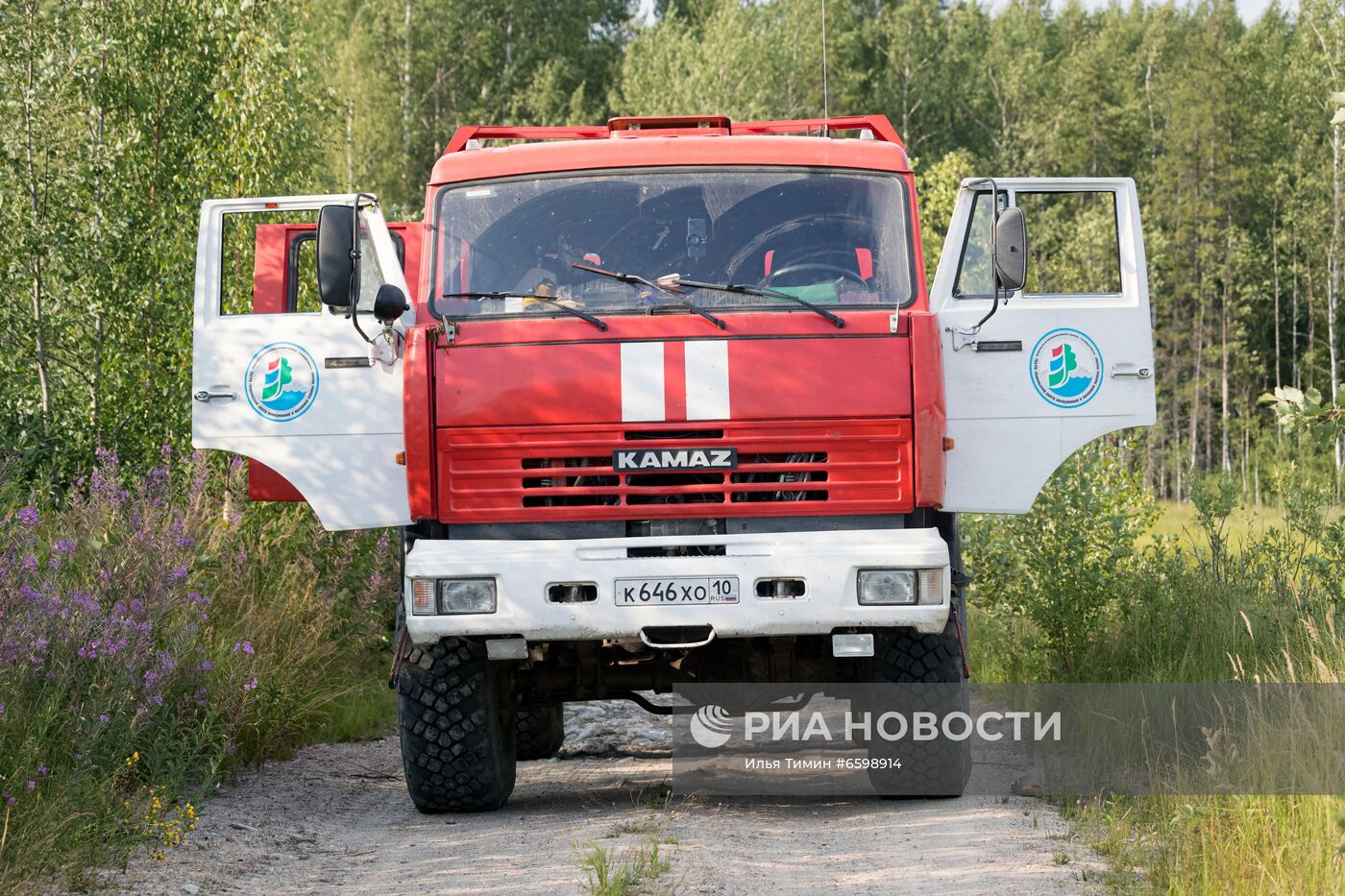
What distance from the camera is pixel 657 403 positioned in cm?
613

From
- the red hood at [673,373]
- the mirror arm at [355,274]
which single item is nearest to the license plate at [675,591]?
the red hood at [673,373]

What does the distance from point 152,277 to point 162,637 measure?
5027 mm

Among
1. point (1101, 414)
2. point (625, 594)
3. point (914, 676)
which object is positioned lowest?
point (914, 676)

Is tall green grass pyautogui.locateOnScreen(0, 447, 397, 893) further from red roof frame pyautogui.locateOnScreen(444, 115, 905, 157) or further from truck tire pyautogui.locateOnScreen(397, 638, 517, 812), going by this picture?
red roof frame pyautogui.locateOnScreen(444, 115, 905, 157)

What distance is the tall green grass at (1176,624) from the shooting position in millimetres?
5109

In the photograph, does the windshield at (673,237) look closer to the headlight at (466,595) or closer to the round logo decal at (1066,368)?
the round logo decal at (1066,368)

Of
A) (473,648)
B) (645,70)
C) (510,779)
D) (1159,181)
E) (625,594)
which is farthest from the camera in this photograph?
(1159,181)

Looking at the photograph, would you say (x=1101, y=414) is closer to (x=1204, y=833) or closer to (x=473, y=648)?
(x=1204, y=833)

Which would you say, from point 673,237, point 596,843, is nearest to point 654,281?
point 673,237

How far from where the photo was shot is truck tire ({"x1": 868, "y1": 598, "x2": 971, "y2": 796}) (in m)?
6.64

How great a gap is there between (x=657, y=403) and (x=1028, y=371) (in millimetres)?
1659

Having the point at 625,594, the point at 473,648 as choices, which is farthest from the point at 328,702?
the point at 625,594

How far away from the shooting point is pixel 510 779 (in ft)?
23.4

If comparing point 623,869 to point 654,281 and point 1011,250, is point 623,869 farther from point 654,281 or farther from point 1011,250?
point 1011,250
